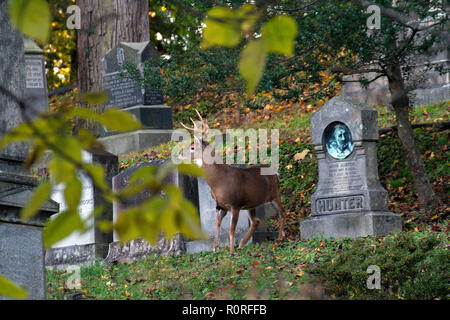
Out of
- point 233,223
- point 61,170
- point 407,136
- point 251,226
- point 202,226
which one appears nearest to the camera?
point 61,170

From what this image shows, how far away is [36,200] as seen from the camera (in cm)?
164

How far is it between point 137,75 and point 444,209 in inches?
239

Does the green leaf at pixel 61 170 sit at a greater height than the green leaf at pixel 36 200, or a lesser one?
greater

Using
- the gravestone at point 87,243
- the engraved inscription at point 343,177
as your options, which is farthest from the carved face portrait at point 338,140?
the gravestone at point 87,243

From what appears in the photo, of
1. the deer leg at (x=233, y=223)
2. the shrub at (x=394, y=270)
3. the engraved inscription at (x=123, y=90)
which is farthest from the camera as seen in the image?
the engraved inscription at (x=123, y=90)

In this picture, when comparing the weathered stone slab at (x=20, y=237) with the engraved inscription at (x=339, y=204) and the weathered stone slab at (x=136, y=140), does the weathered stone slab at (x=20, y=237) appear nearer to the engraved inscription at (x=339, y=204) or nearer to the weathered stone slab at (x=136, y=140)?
the engraved inscription at (x=339, y=204)

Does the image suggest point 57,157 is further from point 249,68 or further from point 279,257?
point 279,257

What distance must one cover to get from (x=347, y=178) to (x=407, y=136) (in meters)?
1.86

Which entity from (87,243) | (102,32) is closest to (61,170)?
(87,243)

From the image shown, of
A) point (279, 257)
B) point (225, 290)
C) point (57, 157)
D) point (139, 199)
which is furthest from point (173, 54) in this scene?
point (57, 157)

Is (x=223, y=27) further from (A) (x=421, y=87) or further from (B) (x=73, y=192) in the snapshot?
(A) (x=421, y=87)

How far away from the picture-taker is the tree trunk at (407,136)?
1280 centimetres

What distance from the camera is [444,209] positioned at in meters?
12.3

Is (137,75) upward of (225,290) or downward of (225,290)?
upward
